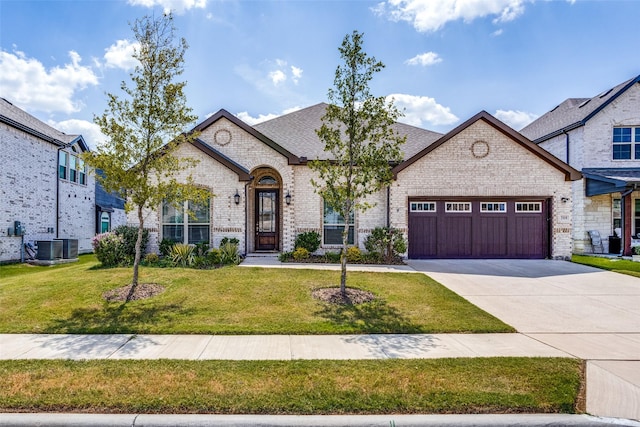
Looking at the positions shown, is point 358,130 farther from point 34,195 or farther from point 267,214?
point 34,195

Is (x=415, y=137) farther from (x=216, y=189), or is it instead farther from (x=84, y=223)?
(x=84, y=223)

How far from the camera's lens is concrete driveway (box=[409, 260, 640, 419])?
4.38 meters

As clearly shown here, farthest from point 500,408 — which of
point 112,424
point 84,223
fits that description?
point 84,223

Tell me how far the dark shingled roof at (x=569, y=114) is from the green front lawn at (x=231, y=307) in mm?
13950

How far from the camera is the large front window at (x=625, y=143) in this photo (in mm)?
17250

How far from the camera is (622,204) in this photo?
16.4m

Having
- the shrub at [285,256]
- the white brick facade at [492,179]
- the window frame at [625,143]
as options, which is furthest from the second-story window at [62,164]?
the window frame at [625,143]

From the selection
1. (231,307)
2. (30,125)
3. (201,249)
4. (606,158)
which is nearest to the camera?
(231,307)

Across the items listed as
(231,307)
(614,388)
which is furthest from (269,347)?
(614,388)

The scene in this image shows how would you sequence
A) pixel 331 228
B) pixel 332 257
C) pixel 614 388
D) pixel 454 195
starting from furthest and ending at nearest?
pixel 331 228 < pixel 454 195 < pixel 332 257 < pixel 614 388

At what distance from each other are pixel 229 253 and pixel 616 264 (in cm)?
1467

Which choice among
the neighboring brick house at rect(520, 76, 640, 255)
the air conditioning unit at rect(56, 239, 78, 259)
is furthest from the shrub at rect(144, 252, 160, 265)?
the neighboring brick house at rect(520, 76, 640, 255)

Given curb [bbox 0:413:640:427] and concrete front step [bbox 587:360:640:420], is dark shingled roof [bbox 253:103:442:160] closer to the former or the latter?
concrete front step [bbox 587:360:640:420]

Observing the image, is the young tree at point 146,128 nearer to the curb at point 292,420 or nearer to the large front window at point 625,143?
the curb at point 292,420
